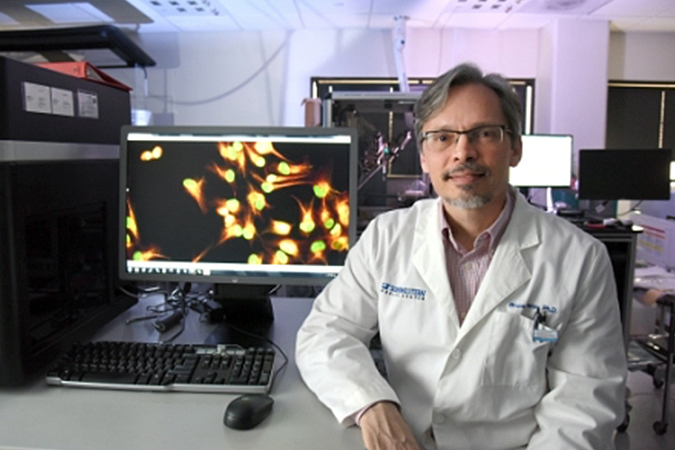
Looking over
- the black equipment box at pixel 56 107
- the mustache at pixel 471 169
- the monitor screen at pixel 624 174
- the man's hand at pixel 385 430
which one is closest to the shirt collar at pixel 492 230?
→ the mustache at pixel 471 169

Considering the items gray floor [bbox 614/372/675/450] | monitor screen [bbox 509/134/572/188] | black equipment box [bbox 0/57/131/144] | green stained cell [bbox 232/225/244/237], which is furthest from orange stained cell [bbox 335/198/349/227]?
monitor screen [bbox 509/134/572/188]

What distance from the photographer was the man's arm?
3.04ft

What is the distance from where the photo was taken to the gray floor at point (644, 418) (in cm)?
222

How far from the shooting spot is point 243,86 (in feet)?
18.7

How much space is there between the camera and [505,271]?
1.02 meters

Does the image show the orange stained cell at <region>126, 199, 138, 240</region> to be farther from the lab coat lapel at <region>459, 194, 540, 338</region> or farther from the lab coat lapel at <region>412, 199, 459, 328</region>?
the lab coat lapel at <region>459, 194, 540, 338</region>

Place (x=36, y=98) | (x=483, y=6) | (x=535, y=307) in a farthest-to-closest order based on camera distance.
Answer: (x=483, y=6), (x=36, y=98), (x=535, y=307)

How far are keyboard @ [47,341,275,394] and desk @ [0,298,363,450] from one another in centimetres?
2

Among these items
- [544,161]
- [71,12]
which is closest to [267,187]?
[544,161]

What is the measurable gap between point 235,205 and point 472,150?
58cm

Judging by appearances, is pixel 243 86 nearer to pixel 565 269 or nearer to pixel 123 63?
pixel 123 63

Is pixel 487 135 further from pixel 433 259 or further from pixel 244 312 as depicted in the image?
pixel 244 312

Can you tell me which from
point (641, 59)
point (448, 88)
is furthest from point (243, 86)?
point (448, 88)

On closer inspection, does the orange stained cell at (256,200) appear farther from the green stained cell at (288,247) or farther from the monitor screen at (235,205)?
the green stained cell at (288,247)
